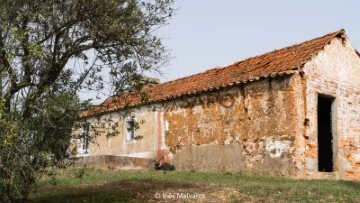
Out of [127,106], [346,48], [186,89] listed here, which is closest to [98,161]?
[186,89]

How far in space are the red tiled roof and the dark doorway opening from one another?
2581mm

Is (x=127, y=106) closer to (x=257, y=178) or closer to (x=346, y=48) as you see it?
(x=257, y=178)

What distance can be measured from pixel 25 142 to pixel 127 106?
9.62ft

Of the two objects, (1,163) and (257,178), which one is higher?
(1,163)

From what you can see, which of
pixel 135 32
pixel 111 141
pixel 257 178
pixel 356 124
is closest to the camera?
pixel 135 32

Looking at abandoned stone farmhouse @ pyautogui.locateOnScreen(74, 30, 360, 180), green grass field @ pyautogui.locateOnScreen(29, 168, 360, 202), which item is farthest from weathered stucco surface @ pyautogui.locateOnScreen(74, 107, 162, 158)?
green grass field @ pyautogui.locateOnScreen(29, 168, 360, 202)

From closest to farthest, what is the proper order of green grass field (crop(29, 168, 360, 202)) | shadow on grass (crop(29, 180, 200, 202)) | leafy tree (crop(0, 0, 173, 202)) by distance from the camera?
leafy tree (crop(0, 0, 173, 202)), green grass field (crop(29, 168, 360, 202)), shadow on grass (crop(29, 180, 200, 202))

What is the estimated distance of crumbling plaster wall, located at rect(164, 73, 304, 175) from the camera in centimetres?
1647

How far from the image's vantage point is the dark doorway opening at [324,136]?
64.6ft

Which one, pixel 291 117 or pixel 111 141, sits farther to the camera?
pixel 111 141

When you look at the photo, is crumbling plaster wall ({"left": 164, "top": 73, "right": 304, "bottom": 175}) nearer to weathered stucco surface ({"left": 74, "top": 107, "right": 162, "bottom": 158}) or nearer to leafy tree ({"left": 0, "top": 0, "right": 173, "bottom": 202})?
weathered stucco surface ({"left": 74, "top": 107, "right": 162, "bottom": 158})

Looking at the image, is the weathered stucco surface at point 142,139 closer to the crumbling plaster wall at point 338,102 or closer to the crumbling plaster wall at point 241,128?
the crumbling plaster wall at point 241,128

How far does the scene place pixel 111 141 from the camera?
83.1 ft

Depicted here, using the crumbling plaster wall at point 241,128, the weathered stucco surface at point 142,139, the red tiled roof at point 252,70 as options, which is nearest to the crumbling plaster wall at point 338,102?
the red tiled roof at point 252,70
